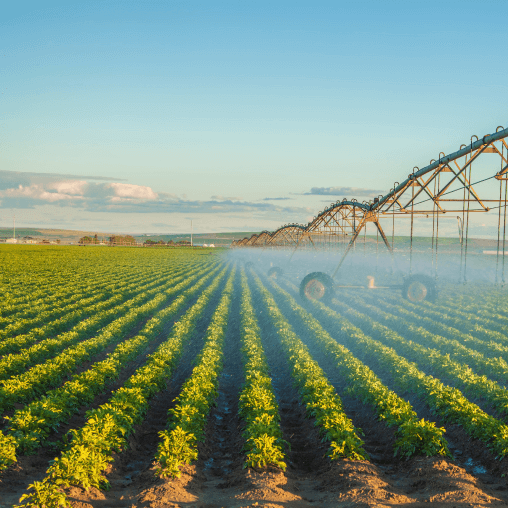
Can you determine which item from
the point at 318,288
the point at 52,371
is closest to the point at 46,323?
the point at 52,371

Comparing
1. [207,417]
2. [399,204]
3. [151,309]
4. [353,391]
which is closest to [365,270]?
[399,204]

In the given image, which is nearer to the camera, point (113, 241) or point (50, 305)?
point (50, 305)

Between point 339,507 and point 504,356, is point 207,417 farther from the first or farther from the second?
point 504,356

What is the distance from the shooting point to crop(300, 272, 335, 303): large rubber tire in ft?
82.3

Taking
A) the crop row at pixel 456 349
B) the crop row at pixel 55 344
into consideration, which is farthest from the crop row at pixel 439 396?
the crop row at pixel 55 344

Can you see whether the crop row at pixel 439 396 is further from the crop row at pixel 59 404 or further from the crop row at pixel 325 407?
the crop row at pixel 59 404

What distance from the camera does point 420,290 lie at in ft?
81.4

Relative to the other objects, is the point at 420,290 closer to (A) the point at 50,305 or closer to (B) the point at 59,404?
(B) the point at 59,404

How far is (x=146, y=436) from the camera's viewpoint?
8812 millimetres

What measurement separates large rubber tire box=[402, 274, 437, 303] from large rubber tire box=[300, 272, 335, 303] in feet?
14.5

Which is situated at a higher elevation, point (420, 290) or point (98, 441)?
point (420, 290)

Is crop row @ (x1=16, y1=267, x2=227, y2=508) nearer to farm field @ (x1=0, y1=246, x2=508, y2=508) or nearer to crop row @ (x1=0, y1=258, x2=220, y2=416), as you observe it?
farm field @ (x1=0, y1=246, x2=508, y2=508)

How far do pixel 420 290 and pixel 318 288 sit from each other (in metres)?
6.04

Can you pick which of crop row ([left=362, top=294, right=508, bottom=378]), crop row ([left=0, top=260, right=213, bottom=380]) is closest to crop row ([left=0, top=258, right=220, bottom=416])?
crop row ([left=0, top=260, right=213, bottom=380])
